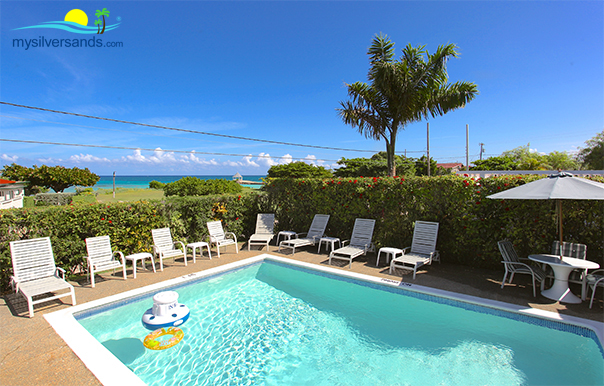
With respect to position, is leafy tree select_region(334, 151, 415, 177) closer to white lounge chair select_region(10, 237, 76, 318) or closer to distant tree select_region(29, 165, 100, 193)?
white lounge chair select_region(10, 237, 76, 318)

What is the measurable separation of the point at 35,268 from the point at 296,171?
39.6 meters

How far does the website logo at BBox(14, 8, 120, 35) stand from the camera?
7.52 meters

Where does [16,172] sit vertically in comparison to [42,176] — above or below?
above

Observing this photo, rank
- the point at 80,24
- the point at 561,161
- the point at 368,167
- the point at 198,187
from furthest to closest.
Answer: the point at 561,161 → the point at 368,167 → the point at 198,187 → the point at 80,24

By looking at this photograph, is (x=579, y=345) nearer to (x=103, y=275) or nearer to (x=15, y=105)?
(x=103, y=275)

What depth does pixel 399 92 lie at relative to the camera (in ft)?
34.5

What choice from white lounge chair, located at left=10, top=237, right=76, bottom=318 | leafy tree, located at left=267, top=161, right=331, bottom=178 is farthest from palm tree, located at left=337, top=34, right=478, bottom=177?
leafy tree, located at left=267, top=161, right=331, bottom=178

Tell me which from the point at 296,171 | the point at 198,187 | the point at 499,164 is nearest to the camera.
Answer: the point at 198,187

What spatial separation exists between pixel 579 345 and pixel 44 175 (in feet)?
147

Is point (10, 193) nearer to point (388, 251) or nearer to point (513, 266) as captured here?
point (388, 251)

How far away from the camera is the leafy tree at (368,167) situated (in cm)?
3566

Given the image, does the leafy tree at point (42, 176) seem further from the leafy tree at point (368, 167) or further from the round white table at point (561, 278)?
the round white table at point (561, 278)

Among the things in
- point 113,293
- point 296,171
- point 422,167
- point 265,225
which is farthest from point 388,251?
point 296,171

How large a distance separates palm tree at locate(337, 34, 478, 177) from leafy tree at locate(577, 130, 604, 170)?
1669 inches
